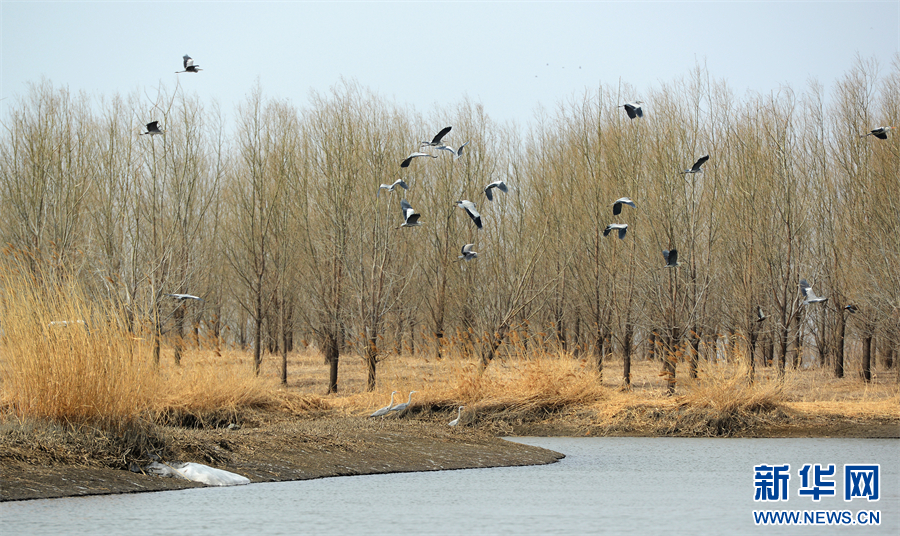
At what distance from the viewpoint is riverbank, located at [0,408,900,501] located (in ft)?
28.9

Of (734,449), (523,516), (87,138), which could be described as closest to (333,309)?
(87,138)

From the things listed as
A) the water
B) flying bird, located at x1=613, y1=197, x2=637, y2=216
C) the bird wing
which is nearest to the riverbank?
the water

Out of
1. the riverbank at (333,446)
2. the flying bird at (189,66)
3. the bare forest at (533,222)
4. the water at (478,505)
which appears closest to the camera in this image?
the water at (478,505)

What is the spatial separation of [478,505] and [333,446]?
350cm

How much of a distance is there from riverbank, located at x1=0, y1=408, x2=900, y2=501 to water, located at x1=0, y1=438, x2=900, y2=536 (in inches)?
14.3

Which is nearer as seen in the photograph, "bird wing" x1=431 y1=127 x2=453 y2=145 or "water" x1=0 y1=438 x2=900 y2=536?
"water" x1=0 y1=438 x2=900 y2=536

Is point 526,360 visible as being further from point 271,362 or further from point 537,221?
point 271,362

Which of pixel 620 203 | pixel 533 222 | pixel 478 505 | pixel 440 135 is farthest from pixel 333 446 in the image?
pixel 533 222

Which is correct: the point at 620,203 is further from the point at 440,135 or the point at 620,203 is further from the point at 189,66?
the point at 189,66

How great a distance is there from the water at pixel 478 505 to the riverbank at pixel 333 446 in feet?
Result: 1.19

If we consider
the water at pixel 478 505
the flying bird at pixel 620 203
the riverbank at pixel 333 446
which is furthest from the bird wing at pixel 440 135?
the water at pixel 478 505

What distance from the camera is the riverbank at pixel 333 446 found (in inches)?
347

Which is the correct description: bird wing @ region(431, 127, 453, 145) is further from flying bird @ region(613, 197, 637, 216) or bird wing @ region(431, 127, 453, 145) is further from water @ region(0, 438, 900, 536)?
water @ region(0, 438, 900, 536)

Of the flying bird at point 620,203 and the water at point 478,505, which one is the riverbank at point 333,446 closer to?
the water at point 478,505
